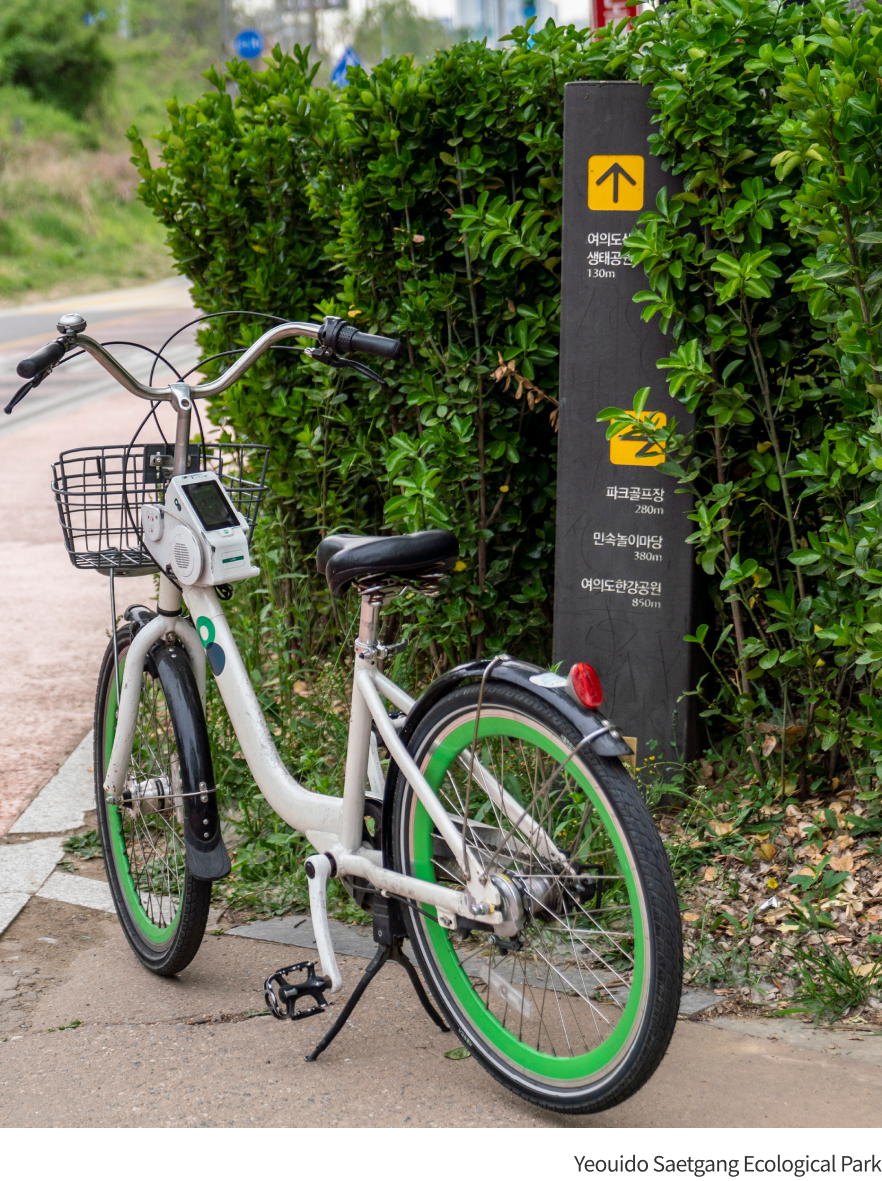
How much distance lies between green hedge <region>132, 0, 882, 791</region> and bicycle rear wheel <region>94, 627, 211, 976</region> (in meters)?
1.03

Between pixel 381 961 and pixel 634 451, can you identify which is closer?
pixel 381 961

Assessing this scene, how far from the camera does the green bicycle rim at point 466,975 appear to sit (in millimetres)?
2273

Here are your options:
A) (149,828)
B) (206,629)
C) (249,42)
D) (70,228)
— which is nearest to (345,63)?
(206,629)

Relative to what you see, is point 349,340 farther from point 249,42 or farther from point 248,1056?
point 249,42

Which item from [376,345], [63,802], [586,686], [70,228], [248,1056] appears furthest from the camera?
[70,228]

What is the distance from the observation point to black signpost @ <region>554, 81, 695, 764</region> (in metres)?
3.49

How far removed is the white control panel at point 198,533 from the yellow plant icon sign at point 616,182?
1.39m

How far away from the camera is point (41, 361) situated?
2.78 m

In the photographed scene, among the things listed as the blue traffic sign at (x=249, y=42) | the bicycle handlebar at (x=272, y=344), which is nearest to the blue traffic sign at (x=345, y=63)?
the bicycle handlebar at (x=272, y=344)

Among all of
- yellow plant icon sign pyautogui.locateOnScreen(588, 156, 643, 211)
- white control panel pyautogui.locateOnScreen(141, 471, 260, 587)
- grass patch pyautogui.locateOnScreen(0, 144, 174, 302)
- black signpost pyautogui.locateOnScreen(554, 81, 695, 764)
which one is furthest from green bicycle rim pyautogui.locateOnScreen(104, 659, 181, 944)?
grass patch pyautogui.locateOnScreen(0, 144, 174, 302)

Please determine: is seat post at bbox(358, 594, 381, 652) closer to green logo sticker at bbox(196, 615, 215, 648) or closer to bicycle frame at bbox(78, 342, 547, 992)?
bicycle frame at bbox(78, 342, 547, 992)

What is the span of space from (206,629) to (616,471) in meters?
1.32

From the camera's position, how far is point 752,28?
3.23 meters
